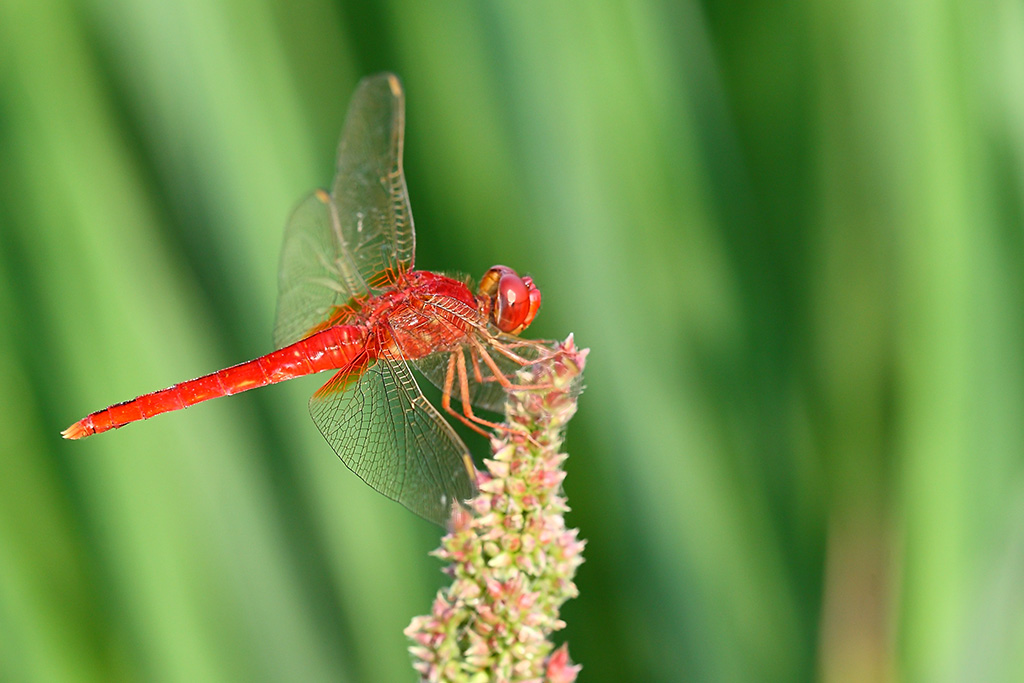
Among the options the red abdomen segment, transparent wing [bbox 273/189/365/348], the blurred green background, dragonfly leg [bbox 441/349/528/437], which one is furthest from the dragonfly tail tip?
dragonfly leg [bbox 441/349/528/437]

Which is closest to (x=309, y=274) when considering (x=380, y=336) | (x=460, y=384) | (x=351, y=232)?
(x=351, y=232)

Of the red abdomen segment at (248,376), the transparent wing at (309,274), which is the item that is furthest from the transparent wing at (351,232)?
the red abdomen segment at (248,376)

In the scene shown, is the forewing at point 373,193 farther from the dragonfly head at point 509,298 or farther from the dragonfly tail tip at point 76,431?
the dragonfly tail tip at point 76,431

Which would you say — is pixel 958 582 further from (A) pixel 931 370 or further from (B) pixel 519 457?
(B) pixel 519 457

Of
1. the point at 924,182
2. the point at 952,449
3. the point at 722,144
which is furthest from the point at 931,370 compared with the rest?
the point at 722,144

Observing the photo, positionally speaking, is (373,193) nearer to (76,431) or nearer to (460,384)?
(460,384)

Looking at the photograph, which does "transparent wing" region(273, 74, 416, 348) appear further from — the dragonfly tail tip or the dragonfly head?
the dragonfly tail tip

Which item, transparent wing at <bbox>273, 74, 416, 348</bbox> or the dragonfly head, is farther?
transparent wing at <bbox>273, 74, 416, 348</bbox>
